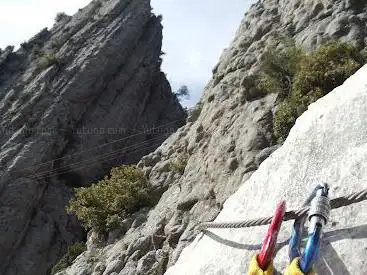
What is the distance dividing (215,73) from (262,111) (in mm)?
6883

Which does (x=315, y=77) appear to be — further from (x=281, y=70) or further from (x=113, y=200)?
(x=113, y=200)

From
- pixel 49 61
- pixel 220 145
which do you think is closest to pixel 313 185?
pixel 220 145

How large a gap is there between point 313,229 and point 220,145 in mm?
13257

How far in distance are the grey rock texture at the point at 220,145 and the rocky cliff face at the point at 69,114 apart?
1405 cm

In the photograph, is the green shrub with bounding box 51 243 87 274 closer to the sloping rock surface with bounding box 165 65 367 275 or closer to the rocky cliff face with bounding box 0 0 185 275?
the rocky cliff face with bounding box 0 0 185 275

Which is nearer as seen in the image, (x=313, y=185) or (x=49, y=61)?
(x=313, y=185)

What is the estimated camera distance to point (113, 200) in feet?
67.1

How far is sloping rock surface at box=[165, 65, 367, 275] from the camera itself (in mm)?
3787

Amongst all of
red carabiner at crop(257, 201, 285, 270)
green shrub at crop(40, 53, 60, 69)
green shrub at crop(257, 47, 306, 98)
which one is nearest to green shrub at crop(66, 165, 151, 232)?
green shrub at crop(257, 47, 306, 98)

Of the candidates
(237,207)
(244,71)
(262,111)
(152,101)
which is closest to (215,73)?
(244,71)

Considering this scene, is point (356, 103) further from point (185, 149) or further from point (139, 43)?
point (139, 43)

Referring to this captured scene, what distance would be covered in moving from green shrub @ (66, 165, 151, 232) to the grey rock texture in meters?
0.52

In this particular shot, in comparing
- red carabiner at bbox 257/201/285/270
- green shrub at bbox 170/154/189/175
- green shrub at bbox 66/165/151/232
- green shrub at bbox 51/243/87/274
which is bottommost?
red carabiner at bbox 257/201/285/270

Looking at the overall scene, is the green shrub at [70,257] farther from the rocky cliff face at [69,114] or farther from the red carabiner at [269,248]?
the red carabiner at [269,248]
